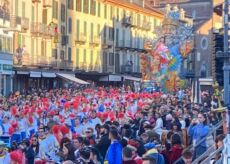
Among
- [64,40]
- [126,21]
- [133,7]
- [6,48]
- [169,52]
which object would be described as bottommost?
[169,52]

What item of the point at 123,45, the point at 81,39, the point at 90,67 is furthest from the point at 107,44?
the point at 81,39

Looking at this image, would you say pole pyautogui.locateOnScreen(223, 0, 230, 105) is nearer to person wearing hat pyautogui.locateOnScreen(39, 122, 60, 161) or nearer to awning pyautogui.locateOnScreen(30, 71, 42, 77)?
person wearing hat pyautogui.locateOnScreen(39, 122, 60, 161)

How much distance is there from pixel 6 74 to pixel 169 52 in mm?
10649

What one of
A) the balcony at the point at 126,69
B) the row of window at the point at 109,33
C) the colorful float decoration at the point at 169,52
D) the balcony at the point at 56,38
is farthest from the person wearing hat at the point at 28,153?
the balcony at the point at 126,69

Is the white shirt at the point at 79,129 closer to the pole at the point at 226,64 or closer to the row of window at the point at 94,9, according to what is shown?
the pole at the point at 226,64

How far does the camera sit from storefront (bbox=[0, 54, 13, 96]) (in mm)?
41094

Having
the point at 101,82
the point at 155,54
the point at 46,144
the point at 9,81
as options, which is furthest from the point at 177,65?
the point at 46,144

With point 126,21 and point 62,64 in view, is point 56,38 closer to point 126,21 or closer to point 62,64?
point 62,64

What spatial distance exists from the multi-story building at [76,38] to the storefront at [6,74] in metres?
1.56

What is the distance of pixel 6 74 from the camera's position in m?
42.4

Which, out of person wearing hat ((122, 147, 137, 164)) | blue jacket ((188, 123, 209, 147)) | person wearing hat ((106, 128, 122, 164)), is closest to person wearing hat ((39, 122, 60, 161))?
person wearing hat ((106, 128, 122, 164))

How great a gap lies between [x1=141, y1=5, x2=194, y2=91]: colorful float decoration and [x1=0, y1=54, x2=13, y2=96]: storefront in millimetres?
9136

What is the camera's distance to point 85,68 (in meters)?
61.8

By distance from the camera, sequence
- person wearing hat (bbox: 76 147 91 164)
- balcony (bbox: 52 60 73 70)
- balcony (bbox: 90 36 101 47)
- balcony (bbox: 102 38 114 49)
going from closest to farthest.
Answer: person wearing hat (bbox: 76 147 91 164) < balcony (bbox: 52 60 73 70) < balcony (bbox: 90 36 101 47) < balcony (bbox: 102 38 114 49)
